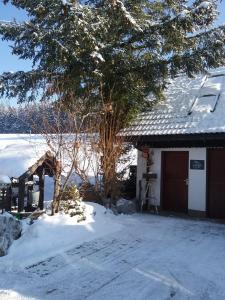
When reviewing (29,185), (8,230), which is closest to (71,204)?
(29,185)

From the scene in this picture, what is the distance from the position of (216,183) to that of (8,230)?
696cm

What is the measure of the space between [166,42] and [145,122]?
9.83 feet

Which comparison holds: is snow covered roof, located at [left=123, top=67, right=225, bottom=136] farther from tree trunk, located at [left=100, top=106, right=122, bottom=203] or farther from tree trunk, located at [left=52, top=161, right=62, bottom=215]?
tree trunk, located at [left=52, top=161, right=62, bottom=215]

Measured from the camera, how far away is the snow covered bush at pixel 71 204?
9664mm

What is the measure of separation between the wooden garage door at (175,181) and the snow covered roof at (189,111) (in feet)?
3.52

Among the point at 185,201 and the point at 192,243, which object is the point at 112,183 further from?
the point at 192,243

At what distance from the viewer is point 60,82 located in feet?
41.2

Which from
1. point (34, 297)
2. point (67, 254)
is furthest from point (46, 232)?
point (34, 297)

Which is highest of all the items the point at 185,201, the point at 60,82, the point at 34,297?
the point at 60,82

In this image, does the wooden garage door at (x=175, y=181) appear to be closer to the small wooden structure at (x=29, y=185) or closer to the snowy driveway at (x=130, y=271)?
the snowy driveway at (x=130, y=271)

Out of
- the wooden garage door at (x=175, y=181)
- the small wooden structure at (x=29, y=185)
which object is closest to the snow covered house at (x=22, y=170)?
the small wooden structure at (x=29, y=185)

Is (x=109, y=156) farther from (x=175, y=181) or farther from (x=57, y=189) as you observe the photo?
(x=57, y=189)

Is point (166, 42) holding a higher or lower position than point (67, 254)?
higher

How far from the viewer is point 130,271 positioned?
667 cm
